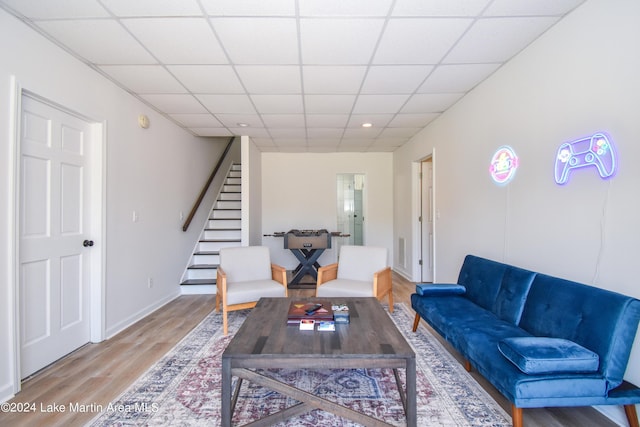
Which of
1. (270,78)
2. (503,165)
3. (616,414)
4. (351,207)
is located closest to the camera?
(616,414)

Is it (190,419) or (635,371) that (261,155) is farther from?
(635,371)

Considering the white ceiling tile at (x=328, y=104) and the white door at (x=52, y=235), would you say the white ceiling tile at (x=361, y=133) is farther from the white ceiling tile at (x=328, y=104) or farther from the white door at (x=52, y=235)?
the white door at (x=52, y=235)

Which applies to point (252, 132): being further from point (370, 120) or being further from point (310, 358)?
point (310, 358)

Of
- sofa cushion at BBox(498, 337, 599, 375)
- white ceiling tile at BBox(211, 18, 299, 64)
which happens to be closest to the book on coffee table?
sofa cushion at BBox(498, 337, 599, 375)

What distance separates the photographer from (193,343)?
9.12ft

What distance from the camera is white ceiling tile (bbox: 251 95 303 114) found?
11.1ft

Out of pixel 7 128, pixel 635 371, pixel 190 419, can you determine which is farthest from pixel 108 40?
pixel 635 371

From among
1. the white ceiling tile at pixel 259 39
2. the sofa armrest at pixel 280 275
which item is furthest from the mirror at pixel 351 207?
the white ceiling tile at pixel 259 39

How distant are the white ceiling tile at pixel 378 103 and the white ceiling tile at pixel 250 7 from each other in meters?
1.56

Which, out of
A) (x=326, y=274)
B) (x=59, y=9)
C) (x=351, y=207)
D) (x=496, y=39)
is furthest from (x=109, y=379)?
(x=351, y=207)

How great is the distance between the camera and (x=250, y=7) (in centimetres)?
194

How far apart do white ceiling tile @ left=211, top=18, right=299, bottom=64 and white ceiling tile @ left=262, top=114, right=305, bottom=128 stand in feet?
4.59

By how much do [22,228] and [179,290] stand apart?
2.59 m

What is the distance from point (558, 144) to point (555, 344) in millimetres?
1438
